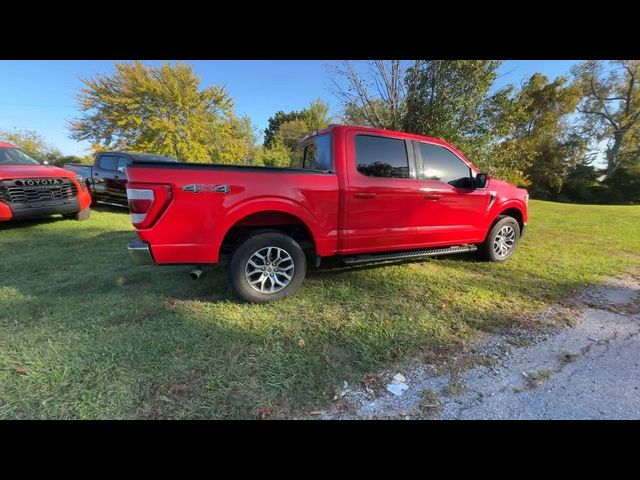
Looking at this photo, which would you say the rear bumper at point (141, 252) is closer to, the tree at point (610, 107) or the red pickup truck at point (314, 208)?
the red pickup truck at point (314, 208)

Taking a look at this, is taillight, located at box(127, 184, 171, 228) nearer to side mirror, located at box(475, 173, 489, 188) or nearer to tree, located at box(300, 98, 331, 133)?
side mirror, located at box(475, 173, 489, 188)

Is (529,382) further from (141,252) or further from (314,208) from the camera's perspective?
(141,252)

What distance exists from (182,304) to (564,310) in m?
4.21

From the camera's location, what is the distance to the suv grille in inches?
224

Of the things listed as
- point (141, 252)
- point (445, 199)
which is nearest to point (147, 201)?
point (141, 252)

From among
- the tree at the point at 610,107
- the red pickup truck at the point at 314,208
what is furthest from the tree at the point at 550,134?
the red pickup truck at the point at 314,208

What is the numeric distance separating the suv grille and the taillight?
509 centimetres

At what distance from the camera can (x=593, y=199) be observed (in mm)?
27000

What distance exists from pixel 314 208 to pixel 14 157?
7.75 m

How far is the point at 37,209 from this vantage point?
6.03 meters
